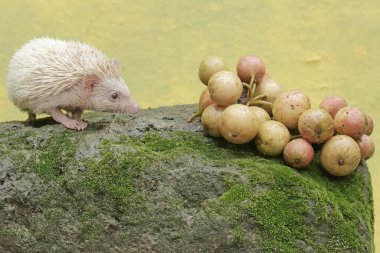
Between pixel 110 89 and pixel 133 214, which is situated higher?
pixel 110 89

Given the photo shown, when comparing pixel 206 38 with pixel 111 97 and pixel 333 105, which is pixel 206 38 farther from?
pixel 333 105

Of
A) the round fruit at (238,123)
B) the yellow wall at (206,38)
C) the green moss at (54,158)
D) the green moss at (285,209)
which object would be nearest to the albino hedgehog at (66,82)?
the green moss at (54,158)

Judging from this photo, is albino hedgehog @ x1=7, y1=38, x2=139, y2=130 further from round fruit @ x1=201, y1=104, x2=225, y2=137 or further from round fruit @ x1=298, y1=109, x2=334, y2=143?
round fruit @ x1=298, y1=109, x2=334, y2=143

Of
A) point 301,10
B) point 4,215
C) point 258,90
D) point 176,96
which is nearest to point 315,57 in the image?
point 301,10

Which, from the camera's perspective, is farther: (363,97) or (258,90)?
(363,97)

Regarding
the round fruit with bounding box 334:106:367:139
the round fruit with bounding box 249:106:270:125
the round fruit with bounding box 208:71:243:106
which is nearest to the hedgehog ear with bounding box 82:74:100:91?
the round fruit with bounding box 208:71:243:106

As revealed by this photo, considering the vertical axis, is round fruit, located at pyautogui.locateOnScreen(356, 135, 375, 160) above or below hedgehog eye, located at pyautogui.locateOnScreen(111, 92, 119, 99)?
below

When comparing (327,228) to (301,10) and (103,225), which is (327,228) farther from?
(301,10)
